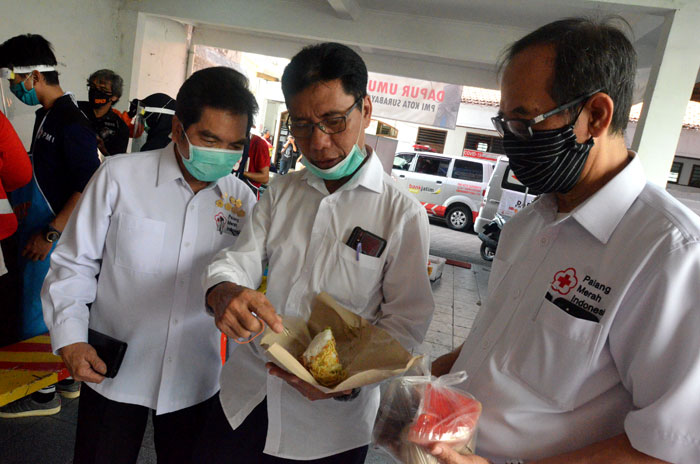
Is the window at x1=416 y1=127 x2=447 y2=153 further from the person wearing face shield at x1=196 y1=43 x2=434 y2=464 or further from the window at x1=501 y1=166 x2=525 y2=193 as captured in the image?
the person wearing face shield at x1=196 y1=43 x2=434 y2=464

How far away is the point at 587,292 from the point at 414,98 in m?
8.05

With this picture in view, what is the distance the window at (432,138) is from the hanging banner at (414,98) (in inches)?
455

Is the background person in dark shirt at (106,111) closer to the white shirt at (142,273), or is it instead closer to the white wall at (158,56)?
the white shirt at (142,273)

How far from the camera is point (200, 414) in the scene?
5.67 ft

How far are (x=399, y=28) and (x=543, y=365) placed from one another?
6549mm

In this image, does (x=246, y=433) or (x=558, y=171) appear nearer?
(x=558, y=171)

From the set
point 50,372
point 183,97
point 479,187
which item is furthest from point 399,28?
point 479,187

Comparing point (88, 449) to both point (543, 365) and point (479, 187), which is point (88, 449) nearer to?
point (543, 365)

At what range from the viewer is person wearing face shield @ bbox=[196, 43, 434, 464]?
1412mm

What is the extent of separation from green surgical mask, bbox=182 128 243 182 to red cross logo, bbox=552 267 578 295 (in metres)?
1.20

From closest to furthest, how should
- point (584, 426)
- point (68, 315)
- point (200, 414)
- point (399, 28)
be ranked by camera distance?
point (584, 426) < point (68, 315) < point (200, 414) < point (399, 28)

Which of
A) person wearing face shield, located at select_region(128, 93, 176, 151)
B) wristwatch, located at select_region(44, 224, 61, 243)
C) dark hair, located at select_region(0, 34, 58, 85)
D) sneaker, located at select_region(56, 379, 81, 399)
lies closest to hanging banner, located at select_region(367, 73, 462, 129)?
person wearing face shield, located at select_region(128, 93, 176, 151)

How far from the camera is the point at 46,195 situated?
8.74 ft

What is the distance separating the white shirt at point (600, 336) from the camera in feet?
2.71
